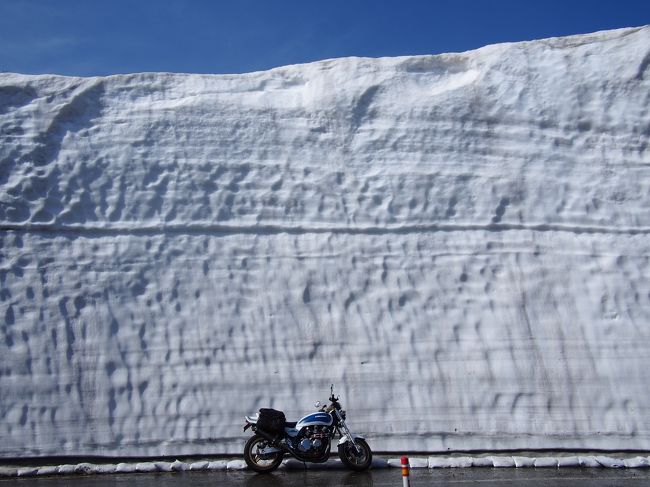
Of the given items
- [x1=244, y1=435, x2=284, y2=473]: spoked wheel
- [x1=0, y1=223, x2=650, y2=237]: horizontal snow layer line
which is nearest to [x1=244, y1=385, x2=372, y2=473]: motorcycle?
[x1=244, y1=435, x2=284, y2=473]: spoked wheel

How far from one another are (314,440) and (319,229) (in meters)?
2.47

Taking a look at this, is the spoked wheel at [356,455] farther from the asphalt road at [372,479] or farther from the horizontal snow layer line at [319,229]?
the horizontal snow layer line at [319,229]

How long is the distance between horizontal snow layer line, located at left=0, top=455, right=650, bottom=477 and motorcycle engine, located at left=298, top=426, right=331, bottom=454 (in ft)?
0.94

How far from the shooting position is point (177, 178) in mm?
8289

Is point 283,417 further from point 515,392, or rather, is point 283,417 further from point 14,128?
point 14,128

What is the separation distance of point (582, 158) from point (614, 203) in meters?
0.66

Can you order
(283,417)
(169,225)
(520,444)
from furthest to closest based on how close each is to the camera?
(169,225)
(520,444)
(283,417)

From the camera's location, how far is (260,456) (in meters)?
6.79

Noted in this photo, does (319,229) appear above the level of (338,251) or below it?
above

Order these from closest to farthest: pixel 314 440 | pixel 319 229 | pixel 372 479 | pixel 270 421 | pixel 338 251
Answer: pixel 372 479 → pixel 270 421 → pixel 314 440 → pixel 338 251 → pixel 319 229

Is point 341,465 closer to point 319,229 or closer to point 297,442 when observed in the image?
point 297,442

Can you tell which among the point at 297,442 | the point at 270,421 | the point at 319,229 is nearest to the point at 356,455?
the point at 297,442

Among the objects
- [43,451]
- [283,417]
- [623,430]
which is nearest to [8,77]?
[43,451]

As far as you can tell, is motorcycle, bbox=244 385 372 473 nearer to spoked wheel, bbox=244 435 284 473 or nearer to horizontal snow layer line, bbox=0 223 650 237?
spoked wheel, bbox=244 435 284 473
